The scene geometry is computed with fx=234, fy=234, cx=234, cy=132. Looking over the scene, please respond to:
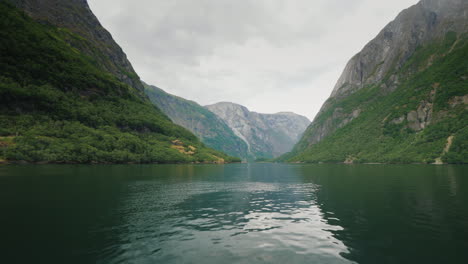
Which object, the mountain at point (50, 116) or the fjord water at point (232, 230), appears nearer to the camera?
the fjord water at point (232, 230)

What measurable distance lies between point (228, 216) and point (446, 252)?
17.9 m

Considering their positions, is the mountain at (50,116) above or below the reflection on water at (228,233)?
above

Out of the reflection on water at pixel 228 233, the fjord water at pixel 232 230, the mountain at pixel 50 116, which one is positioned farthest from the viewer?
the mountain at pixel 50 116

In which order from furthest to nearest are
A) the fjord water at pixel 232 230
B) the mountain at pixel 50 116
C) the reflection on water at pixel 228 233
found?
the mountain at pixel 50 116 < the reflection on water at pixel 228 233 < the fjord water at pixel 232 230

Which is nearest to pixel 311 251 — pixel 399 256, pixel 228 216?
pixel 399 256

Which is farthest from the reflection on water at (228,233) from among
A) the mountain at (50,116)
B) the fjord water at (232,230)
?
the mountain at (50,116)

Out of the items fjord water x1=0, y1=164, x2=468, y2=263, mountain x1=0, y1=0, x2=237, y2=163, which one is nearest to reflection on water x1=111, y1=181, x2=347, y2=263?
fjord water x1=0, y1=164, x2=468, y2=263

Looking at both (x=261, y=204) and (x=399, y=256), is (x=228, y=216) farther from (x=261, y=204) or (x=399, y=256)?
(x=399, y=256)

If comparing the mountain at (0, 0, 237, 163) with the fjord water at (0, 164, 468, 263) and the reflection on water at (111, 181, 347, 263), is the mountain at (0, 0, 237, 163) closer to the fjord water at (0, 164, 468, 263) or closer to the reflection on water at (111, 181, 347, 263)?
the fjord water at (0, 164, 468, 263)

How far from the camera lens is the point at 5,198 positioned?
29.9 meters

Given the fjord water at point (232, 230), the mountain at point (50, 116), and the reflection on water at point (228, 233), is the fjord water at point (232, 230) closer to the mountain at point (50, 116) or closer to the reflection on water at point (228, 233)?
the reflection on water at point (228, 233)

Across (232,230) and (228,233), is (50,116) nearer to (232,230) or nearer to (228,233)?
(232,230)

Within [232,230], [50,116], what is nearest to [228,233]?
[232,230]

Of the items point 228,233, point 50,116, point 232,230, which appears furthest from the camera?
point 50,116
